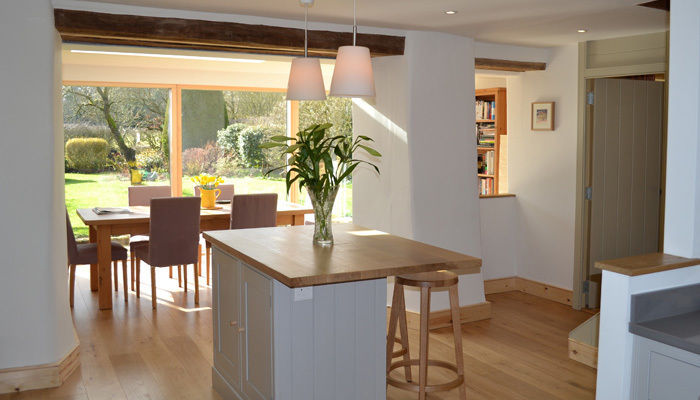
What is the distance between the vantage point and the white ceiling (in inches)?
156

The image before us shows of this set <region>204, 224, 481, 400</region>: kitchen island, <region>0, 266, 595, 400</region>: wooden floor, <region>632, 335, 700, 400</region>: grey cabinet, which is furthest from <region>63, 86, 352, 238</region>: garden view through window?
<region>632, 335, 700, 400</region>: grey cabinet

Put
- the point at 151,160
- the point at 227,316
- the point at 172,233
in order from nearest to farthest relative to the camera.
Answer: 1. the point at 227,316
2. the point at 172,233
3. the point at 151,160

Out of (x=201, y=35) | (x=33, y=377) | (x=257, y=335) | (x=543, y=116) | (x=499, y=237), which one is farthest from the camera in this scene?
(x=499, y=237)

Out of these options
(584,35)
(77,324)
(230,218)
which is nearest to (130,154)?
(230,218)

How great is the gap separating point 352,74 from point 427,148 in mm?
2109

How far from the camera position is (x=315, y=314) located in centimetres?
309

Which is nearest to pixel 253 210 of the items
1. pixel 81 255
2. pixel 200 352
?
pixel 81 255

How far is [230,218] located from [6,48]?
8.92 feet

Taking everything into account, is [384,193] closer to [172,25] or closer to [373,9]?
[373,9]

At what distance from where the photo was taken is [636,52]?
17.2 feet

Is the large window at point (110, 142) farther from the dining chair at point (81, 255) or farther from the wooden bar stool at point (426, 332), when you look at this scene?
the wooden bar stool at point (426, 332)

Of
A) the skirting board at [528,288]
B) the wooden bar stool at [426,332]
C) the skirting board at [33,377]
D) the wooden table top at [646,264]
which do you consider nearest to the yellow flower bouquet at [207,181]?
the skirting board at [33,377]

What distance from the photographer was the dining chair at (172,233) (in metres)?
5.47

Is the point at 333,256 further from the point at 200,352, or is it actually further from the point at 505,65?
the point at 505,65
